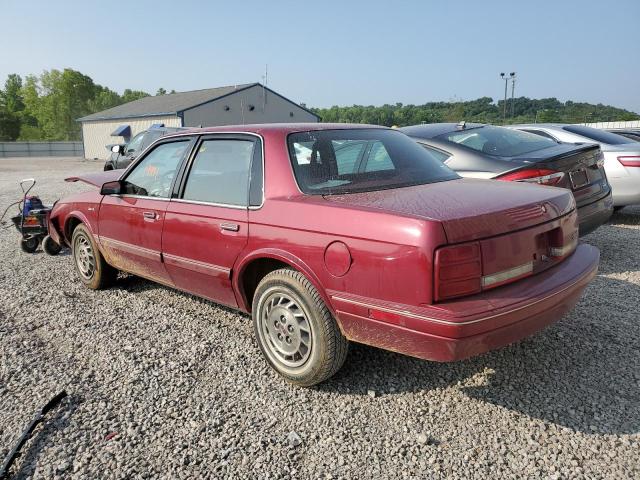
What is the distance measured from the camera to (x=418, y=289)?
92.8 inches

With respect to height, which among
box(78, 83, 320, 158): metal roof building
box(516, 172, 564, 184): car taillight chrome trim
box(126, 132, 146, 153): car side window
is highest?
box(78, 83, 320, 158): metal roof building

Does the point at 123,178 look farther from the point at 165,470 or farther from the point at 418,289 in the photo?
the point at 418,289

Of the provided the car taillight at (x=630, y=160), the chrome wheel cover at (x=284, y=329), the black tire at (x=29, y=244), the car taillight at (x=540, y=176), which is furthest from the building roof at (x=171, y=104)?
the chrome wheel cover at (x=284, y=329)

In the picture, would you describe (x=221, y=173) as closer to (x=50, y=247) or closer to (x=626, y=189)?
(x=50, y=247)

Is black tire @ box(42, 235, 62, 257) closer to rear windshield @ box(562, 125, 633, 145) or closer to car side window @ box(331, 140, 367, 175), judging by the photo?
car side window @ box(331, 140, 367, 175)

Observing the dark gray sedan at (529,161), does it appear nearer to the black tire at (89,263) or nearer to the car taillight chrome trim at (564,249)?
the car taillight chrome trim at (564,249)

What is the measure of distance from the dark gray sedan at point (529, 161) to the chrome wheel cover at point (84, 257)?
388cm

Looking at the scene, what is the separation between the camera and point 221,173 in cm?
356

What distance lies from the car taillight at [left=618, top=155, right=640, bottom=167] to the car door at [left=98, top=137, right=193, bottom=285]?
6341 millimetres

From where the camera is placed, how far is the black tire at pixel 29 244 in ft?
22.1

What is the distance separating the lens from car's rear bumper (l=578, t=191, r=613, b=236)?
16.3ft

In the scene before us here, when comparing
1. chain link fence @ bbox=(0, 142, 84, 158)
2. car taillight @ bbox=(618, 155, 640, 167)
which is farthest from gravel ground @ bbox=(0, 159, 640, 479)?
chain link fence @ bbox=(0, 142, 84, 158)

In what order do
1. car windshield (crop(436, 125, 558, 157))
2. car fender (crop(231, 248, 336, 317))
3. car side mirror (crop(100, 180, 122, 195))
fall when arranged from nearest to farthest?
1. car fender (crop(231, 248, 336, 317))
2. car side mirror (crop(100, 180, 122, 195))
3. car windshield (crop(436, 125, 558, 157))

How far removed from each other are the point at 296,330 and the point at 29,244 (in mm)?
5469
